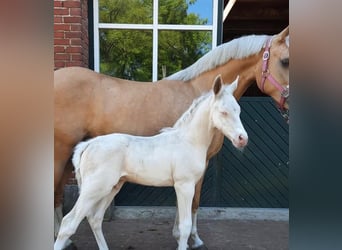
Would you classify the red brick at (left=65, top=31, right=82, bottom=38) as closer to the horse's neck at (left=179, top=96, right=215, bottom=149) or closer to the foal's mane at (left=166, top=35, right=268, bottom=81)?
the foal's mane at (left=166, top=35, right=268, bottom=81)

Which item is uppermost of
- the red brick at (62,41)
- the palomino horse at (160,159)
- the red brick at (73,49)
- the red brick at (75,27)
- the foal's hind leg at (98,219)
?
the red brick at (75,27)

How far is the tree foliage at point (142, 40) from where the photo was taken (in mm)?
4250

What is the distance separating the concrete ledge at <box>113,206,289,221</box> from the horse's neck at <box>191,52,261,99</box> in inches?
69.0

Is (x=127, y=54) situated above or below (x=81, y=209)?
above

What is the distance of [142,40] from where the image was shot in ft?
14.1

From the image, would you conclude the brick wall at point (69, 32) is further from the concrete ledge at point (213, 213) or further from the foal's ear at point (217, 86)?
the foal's ear at point (217, 86)

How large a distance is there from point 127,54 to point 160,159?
2.41 metres

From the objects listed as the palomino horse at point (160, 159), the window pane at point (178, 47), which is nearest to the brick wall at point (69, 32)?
the window pane at point (178, 47)

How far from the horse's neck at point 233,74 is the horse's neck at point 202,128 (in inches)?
20.0

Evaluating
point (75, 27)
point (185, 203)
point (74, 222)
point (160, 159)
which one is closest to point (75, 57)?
point (75, 27)

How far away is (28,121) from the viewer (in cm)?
58

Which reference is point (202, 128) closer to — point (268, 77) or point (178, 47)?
point (268, 77)

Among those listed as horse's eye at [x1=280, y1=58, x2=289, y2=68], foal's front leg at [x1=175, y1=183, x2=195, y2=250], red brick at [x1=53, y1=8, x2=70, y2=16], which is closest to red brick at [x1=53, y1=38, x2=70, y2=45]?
red brick at [x1=53, y1=8, x2=70, y2=16]

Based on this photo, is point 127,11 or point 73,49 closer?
point 73,49
